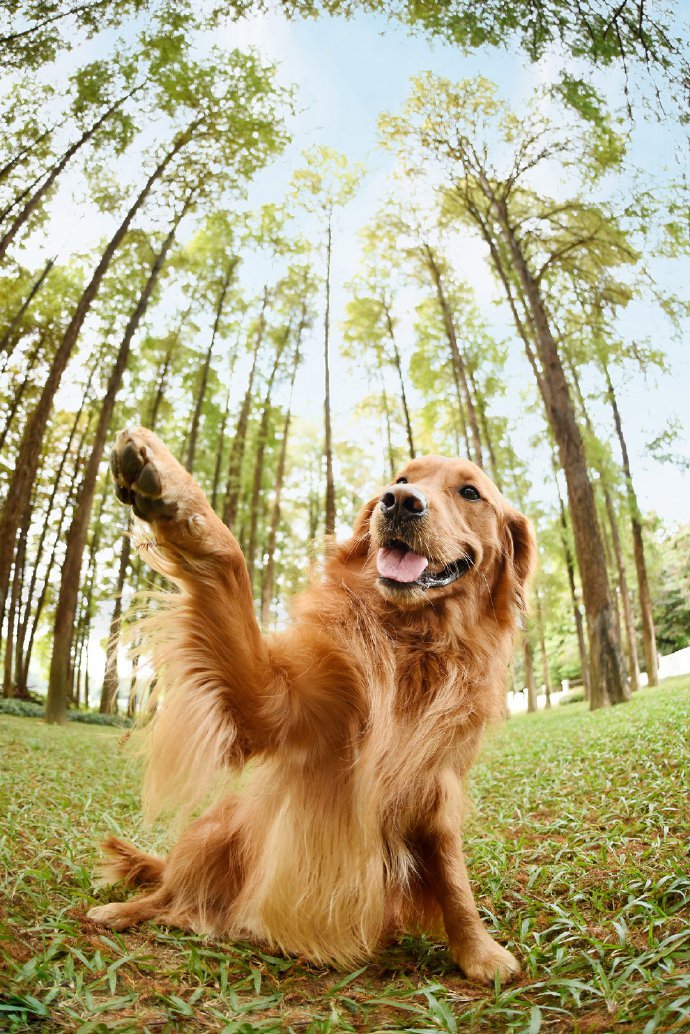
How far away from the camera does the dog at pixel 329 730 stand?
161 cm

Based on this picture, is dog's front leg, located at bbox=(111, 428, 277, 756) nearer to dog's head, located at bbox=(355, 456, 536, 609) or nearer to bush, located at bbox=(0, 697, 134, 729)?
dog's head, located at bbox=(355, 456, 536, 609)

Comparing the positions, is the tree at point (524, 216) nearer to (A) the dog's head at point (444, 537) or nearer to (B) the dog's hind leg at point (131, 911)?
(A) the dog's head at point (444, 537)

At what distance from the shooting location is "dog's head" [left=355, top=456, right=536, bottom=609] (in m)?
1.86

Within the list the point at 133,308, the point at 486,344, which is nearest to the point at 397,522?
the point at 133,308

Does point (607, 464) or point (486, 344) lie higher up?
point (486, 344)

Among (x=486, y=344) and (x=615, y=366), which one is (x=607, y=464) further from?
(x=615, y=366)

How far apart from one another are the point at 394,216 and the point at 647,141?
176 cm

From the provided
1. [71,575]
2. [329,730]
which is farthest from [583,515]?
[329,730]

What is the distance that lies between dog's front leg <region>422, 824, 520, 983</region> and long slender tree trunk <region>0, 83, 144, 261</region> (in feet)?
8.79

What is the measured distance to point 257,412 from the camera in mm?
14914

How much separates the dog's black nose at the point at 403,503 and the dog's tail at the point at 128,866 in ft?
4.72

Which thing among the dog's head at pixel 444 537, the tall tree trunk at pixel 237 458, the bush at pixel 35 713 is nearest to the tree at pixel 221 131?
the dog's head at pixel 444 537

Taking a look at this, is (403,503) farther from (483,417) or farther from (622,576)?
(622,576)

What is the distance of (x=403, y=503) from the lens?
1850 mm
